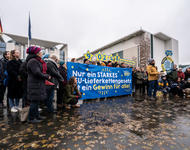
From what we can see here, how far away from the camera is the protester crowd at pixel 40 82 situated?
2725mm

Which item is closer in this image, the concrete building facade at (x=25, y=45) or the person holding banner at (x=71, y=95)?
the person holding banner at (x=71, y=95)

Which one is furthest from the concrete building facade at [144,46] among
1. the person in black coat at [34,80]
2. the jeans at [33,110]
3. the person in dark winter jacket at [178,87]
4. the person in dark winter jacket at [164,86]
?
the jeans at [33,110]

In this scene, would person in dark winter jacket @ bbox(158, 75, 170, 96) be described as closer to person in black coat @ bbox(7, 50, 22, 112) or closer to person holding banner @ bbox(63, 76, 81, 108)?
person holding banner @ bbox(63, 76, 81, 108)

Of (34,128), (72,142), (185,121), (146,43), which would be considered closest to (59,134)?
(72,142)

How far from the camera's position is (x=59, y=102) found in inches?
176

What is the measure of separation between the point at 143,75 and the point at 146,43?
11610 mm

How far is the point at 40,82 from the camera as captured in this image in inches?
109

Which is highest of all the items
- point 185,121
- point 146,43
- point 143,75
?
point 146,43

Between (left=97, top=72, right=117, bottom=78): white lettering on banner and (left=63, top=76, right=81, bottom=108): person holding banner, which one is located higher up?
(left=97, top=72, right=117, bottom=78): white lettering on banner

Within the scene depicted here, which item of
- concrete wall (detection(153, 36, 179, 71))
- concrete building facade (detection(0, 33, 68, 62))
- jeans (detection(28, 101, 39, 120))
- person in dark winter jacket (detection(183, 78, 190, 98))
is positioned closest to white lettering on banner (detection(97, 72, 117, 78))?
jeans (detection(28, 101, 39, 120))

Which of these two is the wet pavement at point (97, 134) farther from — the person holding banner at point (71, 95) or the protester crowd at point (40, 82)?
the person holding banner at point (71, 95)

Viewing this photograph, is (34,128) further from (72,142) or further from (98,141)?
(98,141)

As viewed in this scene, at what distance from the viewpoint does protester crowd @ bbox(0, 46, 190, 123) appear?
2.72 meters

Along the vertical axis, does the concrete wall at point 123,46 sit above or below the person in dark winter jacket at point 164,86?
above
